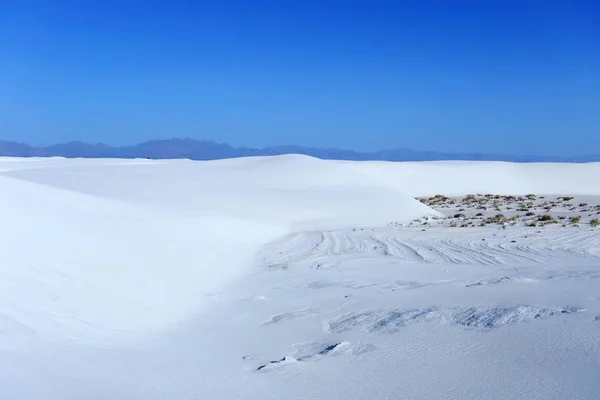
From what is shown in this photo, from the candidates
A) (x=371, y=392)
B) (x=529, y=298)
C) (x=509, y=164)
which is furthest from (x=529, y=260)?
(x=509, y=164)

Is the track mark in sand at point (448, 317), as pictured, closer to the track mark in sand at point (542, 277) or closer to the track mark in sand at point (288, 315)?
the track mark in sand at point (288, 315)

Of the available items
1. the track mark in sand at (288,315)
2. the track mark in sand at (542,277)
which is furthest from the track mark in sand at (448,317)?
the track mark in sand at (542,277)

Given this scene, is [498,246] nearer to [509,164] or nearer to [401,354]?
[401,354]

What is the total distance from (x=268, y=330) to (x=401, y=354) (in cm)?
178

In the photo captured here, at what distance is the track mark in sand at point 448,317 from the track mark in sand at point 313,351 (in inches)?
21.9

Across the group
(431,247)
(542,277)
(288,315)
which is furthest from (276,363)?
(431,247)

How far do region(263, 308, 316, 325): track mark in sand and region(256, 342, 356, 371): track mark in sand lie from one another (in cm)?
105

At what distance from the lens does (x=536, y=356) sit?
5285 millimetres

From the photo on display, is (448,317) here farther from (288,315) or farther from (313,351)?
(288,315)

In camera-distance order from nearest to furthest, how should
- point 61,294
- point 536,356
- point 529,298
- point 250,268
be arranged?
point 536,356, point 61,294, point 529,298, point 250,268

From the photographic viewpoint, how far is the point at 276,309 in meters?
7.75

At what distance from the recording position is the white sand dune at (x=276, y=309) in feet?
16.0

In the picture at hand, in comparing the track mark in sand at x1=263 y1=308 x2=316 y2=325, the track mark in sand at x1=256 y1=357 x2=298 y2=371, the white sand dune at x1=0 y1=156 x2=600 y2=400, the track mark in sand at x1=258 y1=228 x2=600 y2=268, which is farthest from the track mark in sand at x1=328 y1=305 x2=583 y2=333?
the track mark in sand at x1=258 y1=228 x2=600 y2=268

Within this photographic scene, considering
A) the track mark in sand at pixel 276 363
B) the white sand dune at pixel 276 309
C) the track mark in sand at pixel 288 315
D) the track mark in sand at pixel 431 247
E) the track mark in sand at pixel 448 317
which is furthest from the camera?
the track mark in sand at pixel 431 247
